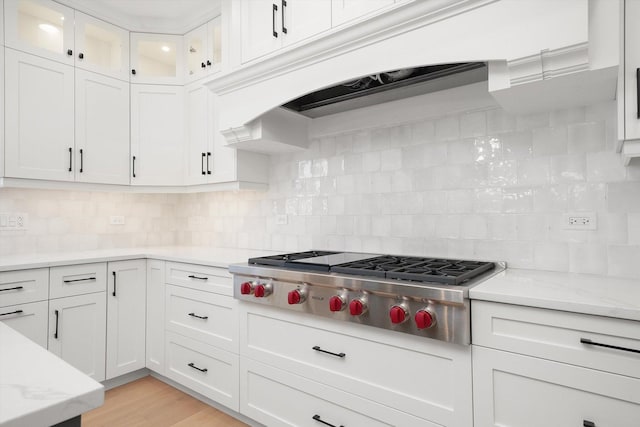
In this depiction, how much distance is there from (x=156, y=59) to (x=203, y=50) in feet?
1.67

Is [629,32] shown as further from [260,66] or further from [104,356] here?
[104,356]

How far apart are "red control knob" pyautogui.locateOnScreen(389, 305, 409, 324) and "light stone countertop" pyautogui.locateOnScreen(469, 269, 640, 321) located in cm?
25

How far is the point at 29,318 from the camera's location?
2242mm

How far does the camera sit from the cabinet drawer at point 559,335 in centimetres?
107

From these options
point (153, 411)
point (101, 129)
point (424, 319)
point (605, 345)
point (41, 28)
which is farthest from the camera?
point (101, 129)

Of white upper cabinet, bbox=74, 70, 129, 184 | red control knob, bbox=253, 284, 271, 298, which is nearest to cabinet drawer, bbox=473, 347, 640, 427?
red control knob, bbox=253, 284, 271, 298

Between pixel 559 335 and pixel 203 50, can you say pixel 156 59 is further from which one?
pixel 559 335

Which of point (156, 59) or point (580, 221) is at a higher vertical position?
point (156, 59)

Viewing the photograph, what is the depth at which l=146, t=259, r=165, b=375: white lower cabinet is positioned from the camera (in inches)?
105

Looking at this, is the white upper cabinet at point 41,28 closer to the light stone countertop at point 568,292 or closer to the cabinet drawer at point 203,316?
the cabinet drawer at point 203,316

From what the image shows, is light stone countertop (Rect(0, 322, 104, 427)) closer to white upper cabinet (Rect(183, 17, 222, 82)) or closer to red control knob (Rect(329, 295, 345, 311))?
red control knob (Rect(329, 295, 345, 311))

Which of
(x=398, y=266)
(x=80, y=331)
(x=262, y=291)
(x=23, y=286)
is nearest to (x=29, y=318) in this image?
(x=23, y=286)

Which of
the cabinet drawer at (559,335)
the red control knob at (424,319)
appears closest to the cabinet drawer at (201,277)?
the red control knob at (424,319)

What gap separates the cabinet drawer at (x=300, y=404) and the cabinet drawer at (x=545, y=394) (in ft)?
0.88
